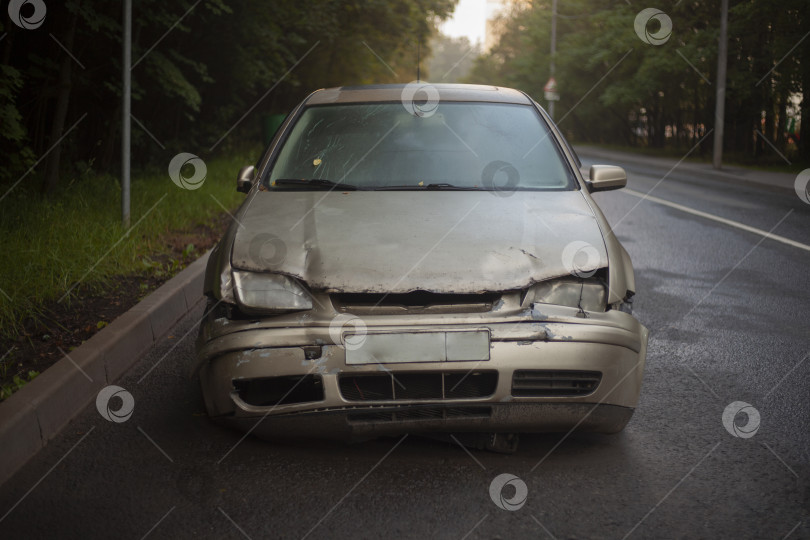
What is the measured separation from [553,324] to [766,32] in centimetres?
2261

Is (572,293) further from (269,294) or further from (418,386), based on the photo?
(269,294)

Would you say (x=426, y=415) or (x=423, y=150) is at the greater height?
(x=423, y=150)

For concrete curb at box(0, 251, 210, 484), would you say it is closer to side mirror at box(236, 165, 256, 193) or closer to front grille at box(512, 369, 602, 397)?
side mirror at box(236, 165, 256, 193)

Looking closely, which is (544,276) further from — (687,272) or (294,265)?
(687,272)

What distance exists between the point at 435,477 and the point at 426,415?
8.9 inches

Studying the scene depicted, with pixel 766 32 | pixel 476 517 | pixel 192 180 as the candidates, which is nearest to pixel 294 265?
pixel 476 517

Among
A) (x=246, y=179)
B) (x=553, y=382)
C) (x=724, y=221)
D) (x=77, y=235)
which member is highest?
(x=246, y=179)

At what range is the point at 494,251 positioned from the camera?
10.6 feet

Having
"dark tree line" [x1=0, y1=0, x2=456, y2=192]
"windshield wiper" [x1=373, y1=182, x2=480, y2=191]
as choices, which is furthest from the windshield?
"dark tree line" [x1=0, y1=0, x2=456, y2=192]

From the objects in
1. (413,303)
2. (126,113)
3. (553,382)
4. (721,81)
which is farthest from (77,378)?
(721,81)

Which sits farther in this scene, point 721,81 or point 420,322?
point 721,81

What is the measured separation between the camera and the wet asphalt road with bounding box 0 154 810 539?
2.68 metres

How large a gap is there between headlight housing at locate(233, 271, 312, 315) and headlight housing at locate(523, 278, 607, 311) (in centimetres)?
88

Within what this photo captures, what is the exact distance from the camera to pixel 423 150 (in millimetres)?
4258
